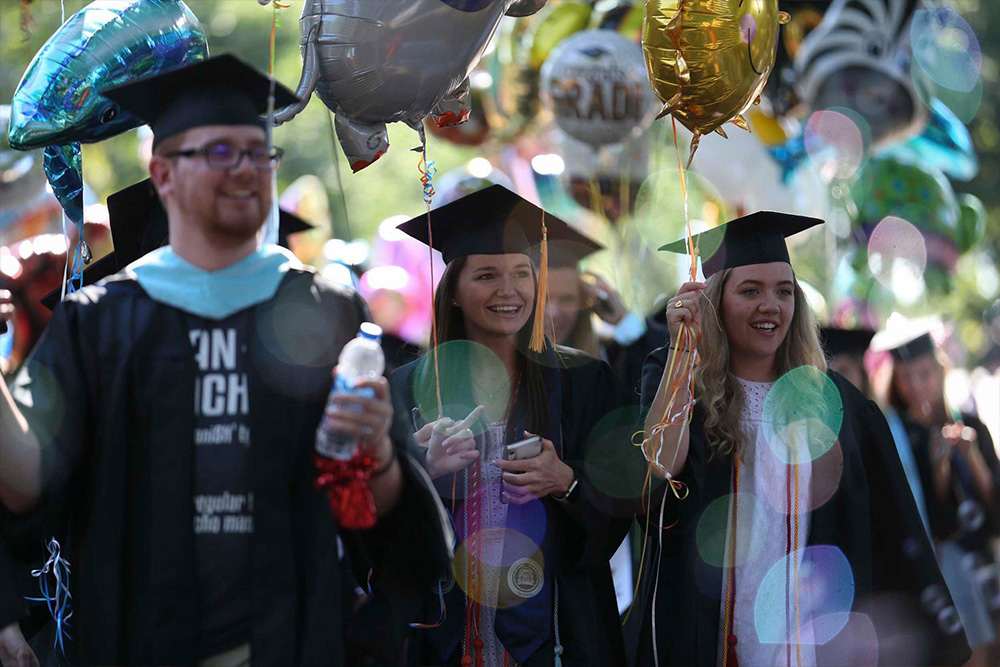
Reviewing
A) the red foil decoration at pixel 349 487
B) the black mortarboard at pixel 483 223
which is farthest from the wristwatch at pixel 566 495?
the red foil decoration at pixel 349 487

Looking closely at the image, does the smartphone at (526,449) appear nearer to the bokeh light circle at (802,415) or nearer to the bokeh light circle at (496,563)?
the bokeh light circle at (496,563)

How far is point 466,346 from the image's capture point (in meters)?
4.19

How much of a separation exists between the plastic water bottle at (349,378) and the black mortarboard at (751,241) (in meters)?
2.00

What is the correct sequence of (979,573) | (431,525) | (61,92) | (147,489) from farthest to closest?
1. (979,573)
2. (61,92)
3. (431,525)
4. (147,489)

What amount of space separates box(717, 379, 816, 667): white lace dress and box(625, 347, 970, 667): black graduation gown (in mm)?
62

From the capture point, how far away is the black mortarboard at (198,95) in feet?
8.73

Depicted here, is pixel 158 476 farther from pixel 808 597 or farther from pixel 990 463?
pixel 990 463

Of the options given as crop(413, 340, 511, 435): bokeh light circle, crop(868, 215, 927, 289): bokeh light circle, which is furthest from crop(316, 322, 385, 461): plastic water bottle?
crop(868, 215, 927, 289): bokeh light circle

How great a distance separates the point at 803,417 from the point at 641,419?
537 millimetres

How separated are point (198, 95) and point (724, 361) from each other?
2.11 metres

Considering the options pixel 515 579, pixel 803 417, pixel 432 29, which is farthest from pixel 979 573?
pixel 432 29

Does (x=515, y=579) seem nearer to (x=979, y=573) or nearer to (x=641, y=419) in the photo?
(x=641, y=419)

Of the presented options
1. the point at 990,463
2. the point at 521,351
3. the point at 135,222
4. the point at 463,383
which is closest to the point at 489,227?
the point at 521,351

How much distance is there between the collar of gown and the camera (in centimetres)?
264
